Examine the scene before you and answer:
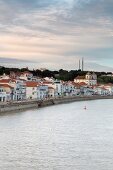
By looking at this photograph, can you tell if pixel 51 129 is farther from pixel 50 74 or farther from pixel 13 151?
pixel 50 74

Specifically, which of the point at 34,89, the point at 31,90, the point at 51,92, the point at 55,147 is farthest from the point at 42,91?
the point at 55,147

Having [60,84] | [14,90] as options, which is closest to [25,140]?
[14,90]

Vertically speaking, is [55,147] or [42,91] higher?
[42,91]

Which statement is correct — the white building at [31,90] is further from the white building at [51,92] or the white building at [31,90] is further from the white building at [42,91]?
the white building at [51,92]

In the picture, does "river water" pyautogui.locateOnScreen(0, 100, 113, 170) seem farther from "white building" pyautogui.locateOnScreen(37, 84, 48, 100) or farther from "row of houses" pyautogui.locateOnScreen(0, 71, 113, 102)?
"white building" pyautogui.locateOnScreen(37, 84, 48, 100)

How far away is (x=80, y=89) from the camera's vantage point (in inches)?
4126

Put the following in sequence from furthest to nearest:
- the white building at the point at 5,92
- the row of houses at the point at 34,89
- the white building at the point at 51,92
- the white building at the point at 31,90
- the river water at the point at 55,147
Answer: the white building at the point at 51,92 → the white building at the point at 31,90 → the row of houses at the point at 34,89 → the white building at the point at 5,92 → the river water at the point at 55,147

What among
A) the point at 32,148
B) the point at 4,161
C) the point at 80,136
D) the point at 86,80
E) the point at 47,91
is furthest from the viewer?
the point at 86,80

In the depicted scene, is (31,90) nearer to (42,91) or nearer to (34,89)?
(34,89)

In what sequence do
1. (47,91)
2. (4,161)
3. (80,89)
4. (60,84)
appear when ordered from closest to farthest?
(4,161), (47,91), (60,84), (80,89)

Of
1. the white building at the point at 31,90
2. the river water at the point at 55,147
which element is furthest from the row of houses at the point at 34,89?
the river water at the point at 55,147

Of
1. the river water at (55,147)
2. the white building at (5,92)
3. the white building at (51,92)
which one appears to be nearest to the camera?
Result: the river water at (55,147)

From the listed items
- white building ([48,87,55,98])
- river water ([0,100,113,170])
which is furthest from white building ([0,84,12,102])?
river water ([0,100,113,170])

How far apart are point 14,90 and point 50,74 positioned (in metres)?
64.7
